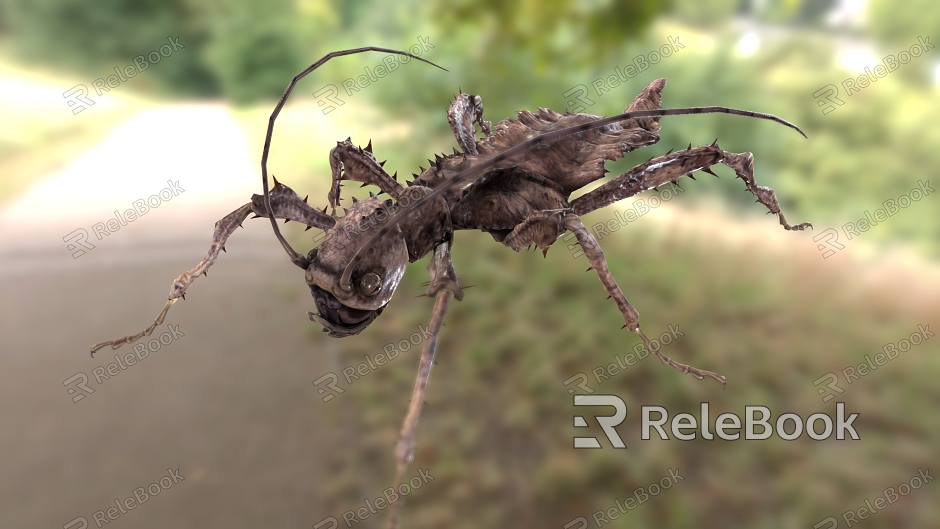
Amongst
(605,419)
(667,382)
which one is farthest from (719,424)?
(605,419)

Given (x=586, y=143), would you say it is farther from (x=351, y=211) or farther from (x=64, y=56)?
(x=64, y=56)

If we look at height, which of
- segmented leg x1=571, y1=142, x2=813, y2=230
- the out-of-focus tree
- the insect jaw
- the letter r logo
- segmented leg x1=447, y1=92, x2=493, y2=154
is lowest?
the letter r logo

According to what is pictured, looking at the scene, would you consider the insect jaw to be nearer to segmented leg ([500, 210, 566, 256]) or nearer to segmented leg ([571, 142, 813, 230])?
segmented leg ([500, 210, 566, 256])

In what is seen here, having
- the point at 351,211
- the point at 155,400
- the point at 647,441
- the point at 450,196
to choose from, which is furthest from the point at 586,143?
the point at 155,400

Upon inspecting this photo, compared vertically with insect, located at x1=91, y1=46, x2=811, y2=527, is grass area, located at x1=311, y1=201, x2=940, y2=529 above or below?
below

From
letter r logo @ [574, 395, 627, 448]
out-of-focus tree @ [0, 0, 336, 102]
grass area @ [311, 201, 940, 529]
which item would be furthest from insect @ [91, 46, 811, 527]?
out-of-focus tree @ [0, 0, 336, 102]

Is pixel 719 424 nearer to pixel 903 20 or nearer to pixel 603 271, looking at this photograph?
pixel 603 271
